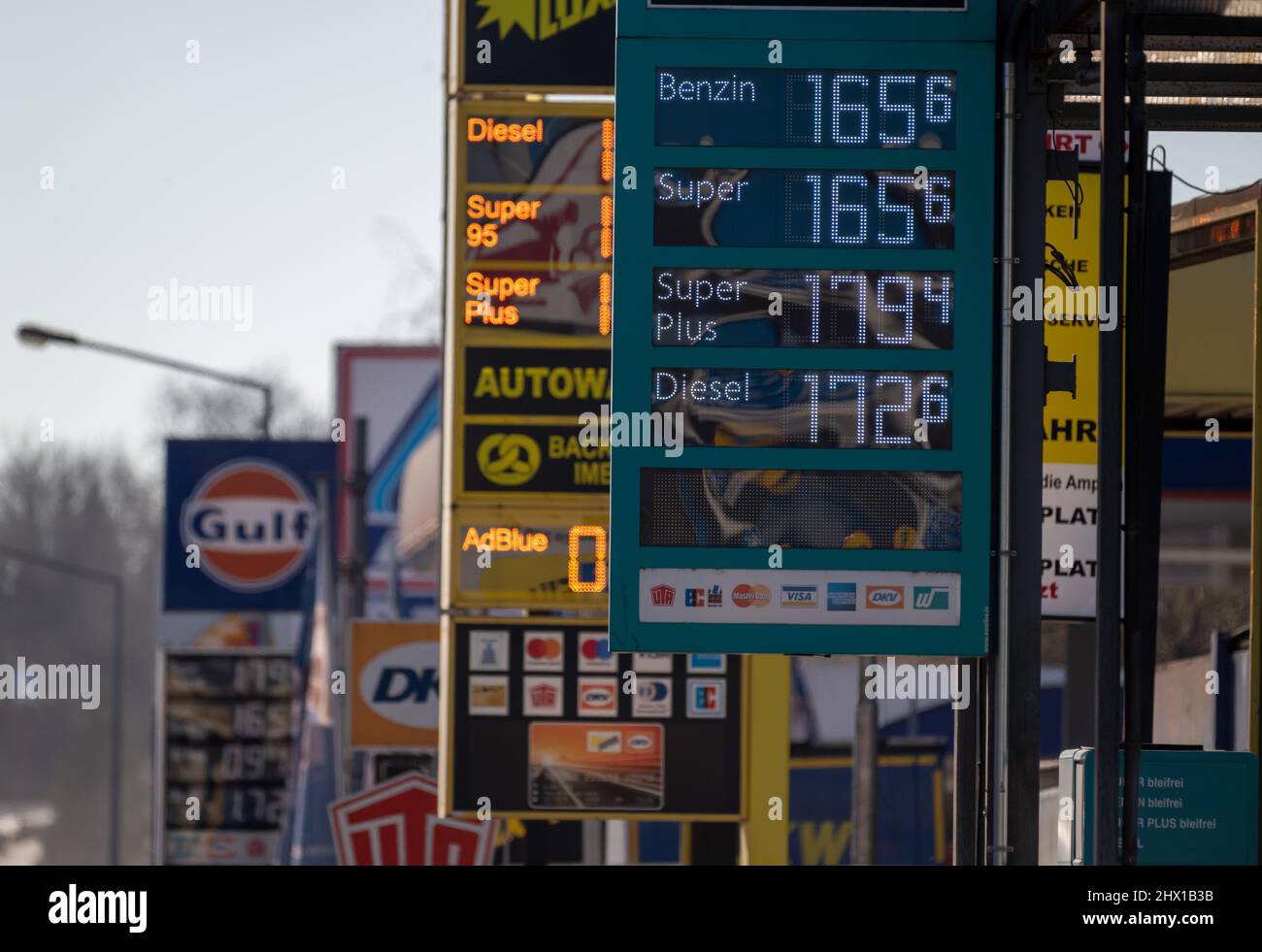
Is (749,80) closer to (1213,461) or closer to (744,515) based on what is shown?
(744,515)

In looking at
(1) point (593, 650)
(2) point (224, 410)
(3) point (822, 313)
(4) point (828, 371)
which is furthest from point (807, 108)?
(2) point (224, 410)

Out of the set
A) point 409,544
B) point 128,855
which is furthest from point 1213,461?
point 128,855

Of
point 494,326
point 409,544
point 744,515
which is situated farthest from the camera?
point 409,544

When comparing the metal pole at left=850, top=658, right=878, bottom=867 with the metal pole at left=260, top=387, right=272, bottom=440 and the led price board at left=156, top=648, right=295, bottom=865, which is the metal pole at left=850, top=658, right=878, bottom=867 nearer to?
the led price board at left=156, top=648, right=295, bottom=865

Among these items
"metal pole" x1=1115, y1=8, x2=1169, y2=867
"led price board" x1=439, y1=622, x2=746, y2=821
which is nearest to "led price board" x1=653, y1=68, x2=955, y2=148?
"metal pole" x1=1115, y1=8, x2=1169, y2=867

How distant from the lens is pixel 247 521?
2958cm

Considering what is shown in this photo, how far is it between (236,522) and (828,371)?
67.1ft

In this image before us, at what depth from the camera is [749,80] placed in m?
10.3

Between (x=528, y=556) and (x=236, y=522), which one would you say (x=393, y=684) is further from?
(x=236, y=522)

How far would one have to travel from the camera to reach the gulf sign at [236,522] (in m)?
29.3

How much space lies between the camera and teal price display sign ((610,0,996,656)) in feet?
33.1

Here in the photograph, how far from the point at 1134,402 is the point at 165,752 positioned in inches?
801
